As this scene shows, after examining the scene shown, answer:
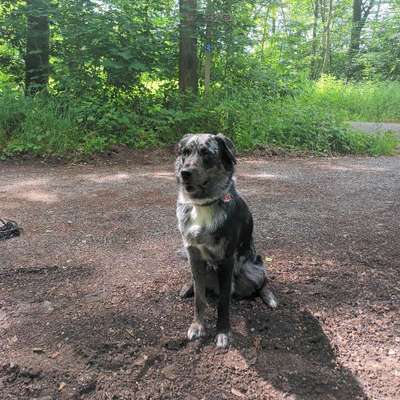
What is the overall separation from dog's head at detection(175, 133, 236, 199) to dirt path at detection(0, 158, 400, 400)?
40.1 inches

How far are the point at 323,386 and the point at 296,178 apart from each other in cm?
526

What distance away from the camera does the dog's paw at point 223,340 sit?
8.57 ft

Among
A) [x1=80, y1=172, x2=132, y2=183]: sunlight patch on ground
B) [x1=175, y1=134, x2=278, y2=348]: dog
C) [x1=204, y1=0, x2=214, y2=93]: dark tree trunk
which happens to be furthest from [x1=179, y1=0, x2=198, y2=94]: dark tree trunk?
[x1=175, y1=134, x2=278, y2=348]: dog

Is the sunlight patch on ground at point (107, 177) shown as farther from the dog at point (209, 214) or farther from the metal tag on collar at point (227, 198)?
the metal tag on collar at point (227, 198)

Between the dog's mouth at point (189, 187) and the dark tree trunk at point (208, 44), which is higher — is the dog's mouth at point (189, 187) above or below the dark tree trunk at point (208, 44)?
below

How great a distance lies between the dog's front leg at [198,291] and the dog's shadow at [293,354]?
280 mm

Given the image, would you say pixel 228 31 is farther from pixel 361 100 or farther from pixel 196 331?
pixel 196 331

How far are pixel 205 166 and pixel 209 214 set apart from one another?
32cm

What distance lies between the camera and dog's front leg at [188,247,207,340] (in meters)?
2.73

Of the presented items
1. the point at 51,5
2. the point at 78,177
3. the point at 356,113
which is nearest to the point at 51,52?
the point at 51,5

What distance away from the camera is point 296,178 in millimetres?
7191

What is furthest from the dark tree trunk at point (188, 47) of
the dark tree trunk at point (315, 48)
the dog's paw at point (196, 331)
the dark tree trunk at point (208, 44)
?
the dark tree trunk at point (315, 48)

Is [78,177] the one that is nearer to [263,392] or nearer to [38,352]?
[38,352]

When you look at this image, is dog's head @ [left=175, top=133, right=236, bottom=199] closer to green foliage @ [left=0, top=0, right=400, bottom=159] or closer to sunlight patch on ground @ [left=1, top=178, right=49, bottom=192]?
sunlight patch on ground @ [left=1, top=178, right=49, bottom=192]
